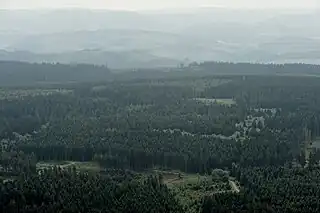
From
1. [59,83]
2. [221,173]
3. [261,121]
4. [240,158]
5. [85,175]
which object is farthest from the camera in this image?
[59,83]

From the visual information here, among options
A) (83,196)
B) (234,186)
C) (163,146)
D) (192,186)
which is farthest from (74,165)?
(234,186)

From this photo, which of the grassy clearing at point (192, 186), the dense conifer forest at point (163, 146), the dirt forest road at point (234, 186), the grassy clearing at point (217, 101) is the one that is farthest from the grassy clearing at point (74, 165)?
the grassy clearing at point (217, 101)

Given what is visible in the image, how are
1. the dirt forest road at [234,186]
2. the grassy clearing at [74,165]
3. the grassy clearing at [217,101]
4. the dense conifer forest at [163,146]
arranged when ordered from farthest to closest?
the grassy clearing at [217,101], the grassy clearing at [74,165], the dirt forest road at [234,186], the dense conifer forest at [163,146]

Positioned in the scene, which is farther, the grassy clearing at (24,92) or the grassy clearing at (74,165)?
the grassy clearing at (24,92)

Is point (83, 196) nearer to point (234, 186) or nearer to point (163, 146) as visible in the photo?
point (234, 186)

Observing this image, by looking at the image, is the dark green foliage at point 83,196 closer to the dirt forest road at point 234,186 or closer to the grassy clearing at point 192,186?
the grassy clearing at point 192,186

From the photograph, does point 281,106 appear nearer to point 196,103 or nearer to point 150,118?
point 196,103

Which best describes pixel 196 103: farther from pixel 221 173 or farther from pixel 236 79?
pixel 221 173

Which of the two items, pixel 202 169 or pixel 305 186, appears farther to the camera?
pixel 202 169

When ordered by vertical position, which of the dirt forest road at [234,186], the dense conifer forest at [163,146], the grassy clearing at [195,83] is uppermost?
the grassy clearing at [195,83]

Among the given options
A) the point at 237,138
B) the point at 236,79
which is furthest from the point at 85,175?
the point at 236,79

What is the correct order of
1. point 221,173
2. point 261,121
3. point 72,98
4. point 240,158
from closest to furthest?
point 221,173 → point 240,158 → point 261,121 → point 72,98
